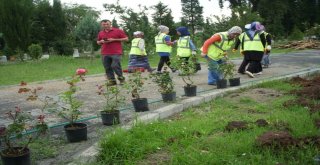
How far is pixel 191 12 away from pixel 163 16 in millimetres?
21882

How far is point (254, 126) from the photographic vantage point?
506 cm

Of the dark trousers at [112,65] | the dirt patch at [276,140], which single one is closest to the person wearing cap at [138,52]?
the dark trousers at [112,65]

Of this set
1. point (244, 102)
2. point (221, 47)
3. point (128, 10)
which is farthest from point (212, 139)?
point (128, 10)

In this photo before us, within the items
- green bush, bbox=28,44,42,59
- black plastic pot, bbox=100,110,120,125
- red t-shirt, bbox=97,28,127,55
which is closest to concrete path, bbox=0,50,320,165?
black plastic pot, bbox=100,110,120,125

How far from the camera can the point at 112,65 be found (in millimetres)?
10188

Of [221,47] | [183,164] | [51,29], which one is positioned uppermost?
[51,29]

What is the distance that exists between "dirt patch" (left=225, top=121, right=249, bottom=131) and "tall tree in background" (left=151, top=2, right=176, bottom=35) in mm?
41843

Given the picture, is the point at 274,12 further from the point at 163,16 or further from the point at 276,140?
the point at 276,140

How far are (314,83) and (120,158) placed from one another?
5692 millimetres

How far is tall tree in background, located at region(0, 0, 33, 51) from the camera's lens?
25.4m

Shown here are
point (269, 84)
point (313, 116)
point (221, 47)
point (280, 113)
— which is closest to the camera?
point (313, 116)

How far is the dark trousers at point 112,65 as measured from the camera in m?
10.2

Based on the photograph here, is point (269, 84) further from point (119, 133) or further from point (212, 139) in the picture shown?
point (119, 133)

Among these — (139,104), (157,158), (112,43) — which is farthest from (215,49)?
(157,158)
